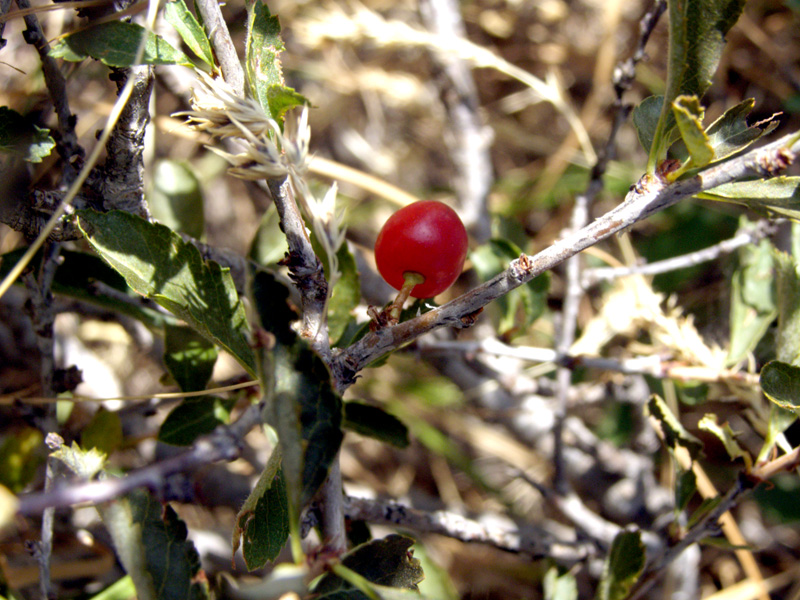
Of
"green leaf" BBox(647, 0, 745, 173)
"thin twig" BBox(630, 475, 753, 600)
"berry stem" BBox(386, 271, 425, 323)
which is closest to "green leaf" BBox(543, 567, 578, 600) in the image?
"thin twig" BBox(630, 475, 753, 600)

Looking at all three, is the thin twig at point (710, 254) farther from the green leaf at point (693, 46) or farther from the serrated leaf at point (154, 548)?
the serrated leaf at point (154, 548)

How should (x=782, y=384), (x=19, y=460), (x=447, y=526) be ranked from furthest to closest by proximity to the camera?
1. (x=19, y=460)
2. (x=447, y=526)
3. (x=782, y=384)

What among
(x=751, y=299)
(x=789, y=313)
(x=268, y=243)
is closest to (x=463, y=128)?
(x=268, y=243)

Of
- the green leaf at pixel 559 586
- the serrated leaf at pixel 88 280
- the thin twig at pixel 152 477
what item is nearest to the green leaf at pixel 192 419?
the serrated leaf at pixel 88 280

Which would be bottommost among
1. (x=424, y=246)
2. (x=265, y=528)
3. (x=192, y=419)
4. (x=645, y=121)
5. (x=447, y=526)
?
A: (x=447, y=526)

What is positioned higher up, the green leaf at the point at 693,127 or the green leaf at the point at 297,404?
the green leaf at the point at 693,127

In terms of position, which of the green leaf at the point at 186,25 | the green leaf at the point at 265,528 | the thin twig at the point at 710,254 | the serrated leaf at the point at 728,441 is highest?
the green leaf at the point at 186,25

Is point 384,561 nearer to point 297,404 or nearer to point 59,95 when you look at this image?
point 297,404
